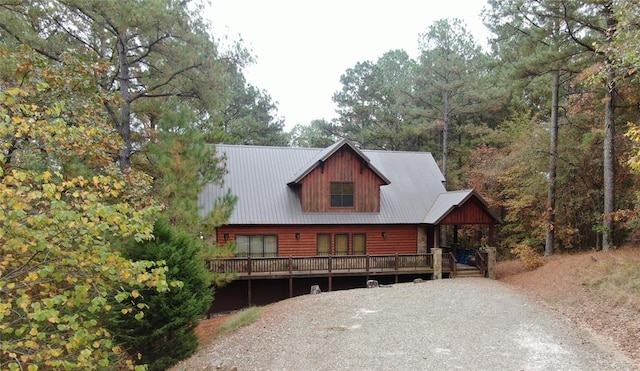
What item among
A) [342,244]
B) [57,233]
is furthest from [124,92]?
[342,244]

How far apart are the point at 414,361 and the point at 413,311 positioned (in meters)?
3.69

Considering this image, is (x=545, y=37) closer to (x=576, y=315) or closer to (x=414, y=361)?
(x=576, y=315)

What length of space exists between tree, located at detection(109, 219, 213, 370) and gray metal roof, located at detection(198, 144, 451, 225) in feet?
23.9

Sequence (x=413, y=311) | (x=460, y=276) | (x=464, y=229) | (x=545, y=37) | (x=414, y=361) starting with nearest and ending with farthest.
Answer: (x=414, y=361), (x=413, y=311), (x=545, y=37), (x=460, y=276), (x=464, y=229)

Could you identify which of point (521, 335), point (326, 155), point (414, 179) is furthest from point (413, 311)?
point (414, 179)

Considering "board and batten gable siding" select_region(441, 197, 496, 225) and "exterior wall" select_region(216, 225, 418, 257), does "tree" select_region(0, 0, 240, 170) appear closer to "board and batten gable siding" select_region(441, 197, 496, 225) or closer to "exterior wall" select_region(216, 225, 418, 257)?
"exterior wall" select_region(216, 225, 418, 257)

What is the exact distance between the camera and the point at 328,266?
16047 mm

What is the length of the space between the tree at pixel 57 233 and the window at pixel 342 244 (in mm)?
11527

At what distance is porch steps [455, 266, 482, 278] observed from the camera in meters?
17.3

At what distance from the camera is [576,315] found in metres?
10.2

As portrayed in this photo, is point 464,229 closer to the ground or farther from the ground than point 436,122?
closer to the ground

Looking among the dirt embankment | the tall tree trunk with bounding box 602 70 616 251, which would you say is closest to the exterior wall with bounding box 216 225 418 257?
the dirt embankment

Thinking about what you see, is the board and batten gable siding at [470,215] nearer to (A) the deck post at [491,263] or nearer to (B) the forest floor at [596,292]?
(A) the deck post at [491,263]

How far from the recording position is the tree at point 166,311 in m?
8.24
